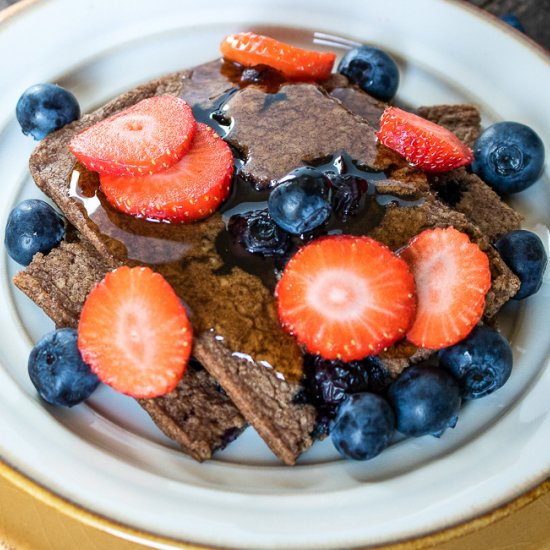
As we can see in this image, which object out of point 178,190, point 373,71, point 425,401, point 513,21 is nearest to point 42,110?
point 178,190

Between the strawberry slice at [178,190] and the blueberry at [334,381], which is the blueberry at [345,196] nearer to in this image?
the strawberry slice at [178,190]

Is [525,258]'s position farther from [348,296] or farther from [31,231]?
[31,231]

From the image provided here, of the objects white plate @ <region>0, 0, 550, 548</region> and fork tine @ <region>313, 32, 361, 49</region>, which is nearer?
white plate @ <region>0, 0, 550, 548</region>

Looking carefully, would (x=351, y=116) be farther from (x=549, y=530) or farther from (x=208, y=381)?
(x=549, y=530)

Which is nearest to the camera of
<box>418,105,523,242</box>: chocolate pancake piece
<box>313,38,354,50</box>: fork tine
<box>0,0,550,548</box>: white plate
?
<box>0,0,550,548</box>: white plate

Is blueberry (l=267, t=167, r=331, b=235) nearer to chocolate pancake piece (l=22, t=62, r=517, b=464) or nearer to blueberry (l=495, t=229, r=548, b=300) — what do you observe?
chocolate pancake piece (l=22, t=62, r=517, b=464)

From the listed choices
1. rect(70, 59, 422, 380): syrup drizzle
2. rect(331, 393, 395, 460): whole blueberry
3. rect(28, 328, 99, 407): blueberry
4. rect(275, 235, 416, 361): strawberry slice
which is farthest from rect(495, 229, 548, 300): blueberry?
rect(28, 328, 99, 407): blueberry
